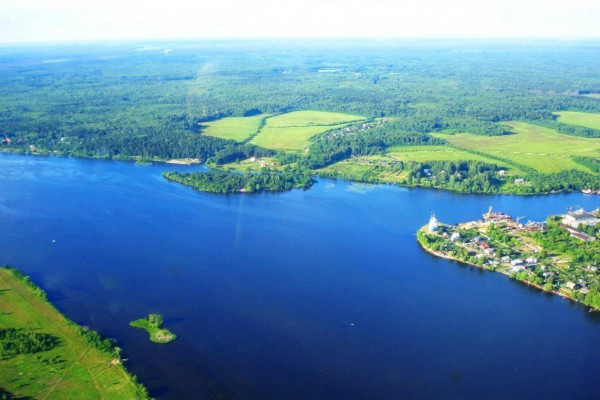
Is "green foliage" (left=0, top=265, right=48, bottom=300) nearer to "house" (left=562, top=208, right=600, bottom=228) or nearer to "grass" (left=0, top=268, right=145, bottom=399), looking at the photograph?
"grass" (left=0, top=268, right=145, bottom=399)

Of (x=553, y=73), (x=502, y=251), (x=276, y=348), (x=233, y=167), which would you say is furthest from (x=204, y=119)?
(x=553, y=73)

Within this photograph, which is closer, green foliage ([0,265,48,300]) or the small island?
the small island

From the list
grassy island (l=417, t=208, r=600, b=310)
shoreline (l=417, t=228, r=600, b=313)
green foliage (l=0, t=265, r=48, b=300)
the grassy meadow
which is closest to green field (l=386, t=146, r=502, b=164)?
grassy island (l=417, t=208, r=600, b=310)

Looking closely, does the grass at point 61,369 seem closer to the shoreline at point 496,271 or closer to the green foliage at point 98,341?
the green foliage at point 98,341

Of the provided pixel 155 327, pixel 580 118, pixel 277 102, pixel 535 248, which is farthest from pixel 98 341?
pixel 580 118

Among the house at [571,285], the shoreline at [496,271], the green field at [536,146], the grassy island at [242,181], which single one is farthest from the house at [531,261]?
the green field at [536,146]
